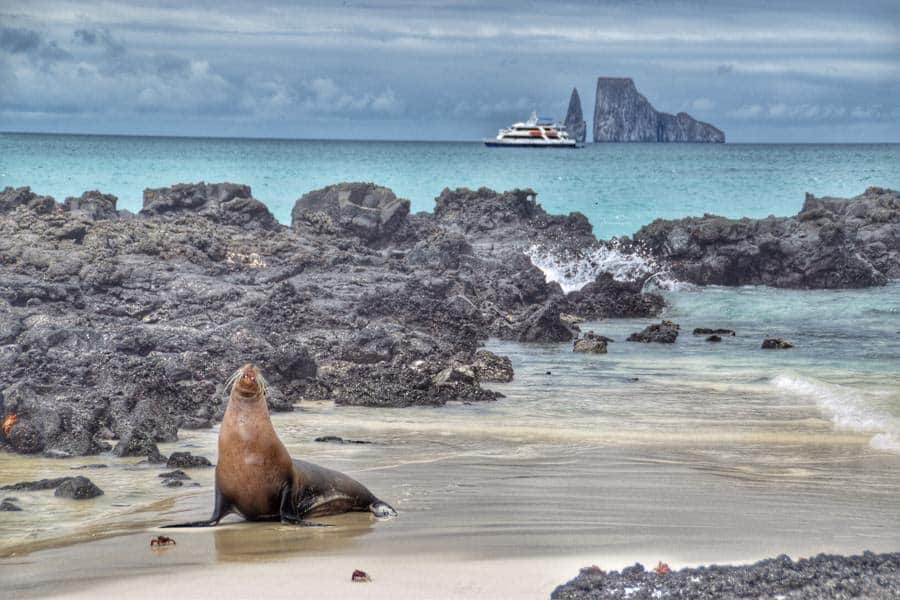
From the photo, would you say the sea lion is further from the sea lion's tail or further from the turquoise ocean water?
the turquoise ocean water

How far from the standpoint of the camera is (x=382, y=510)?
637 cm

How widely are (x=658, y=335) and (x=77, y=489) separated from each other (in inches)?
343

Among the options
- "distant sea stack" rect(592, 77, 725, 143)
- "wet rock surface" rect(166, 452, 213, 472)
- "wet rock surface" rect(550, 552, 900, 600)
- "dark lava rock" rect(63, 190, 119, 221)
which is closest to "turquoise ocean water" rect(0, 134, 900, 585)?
"wet rock surface" rect(166, 452, 213, 472)

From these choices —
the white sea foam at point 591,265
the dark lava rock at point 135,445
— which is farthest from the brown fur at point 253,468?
the white sea foam at point 591,265

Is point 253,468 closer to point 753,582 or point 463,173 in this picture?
point 753,582

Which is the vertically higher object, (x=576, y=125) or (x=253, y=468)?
(x=576, y=125)

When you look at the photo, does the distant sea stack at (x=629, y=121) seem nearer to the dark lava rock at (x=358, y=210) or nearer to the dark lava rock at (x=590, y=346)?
the dark lava rock at (x=358, y=210)

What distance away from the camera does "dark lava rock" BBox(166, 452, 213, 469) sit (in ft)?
24.7

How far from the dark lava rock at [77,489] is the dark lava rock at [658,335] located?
852 centimetres

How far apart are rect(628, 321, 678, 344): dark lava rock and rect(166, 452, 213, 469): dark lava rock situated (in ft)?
24.9

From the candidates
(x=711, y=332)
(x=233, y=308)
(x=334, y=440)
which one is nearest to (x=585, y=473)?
(x=334, y=440)

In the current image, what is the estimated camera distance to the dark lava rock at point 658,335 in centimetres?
1417

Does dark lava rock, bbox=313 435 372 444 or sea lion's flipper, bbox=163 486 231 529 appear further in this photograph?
dark lava rock, bbox=313 435 372 444

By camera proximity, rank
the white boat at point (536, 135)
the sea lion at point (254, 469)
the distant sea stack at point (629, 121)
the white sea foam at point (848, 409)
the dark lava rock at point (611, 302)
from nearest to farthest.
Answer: the sea lion at point (254, 469) → the white sea foam at point (848, 409) → the dark lava rock at point (611, 302) → the distant sea stack at point (629, 121) → the white boat at point (536, 135)
